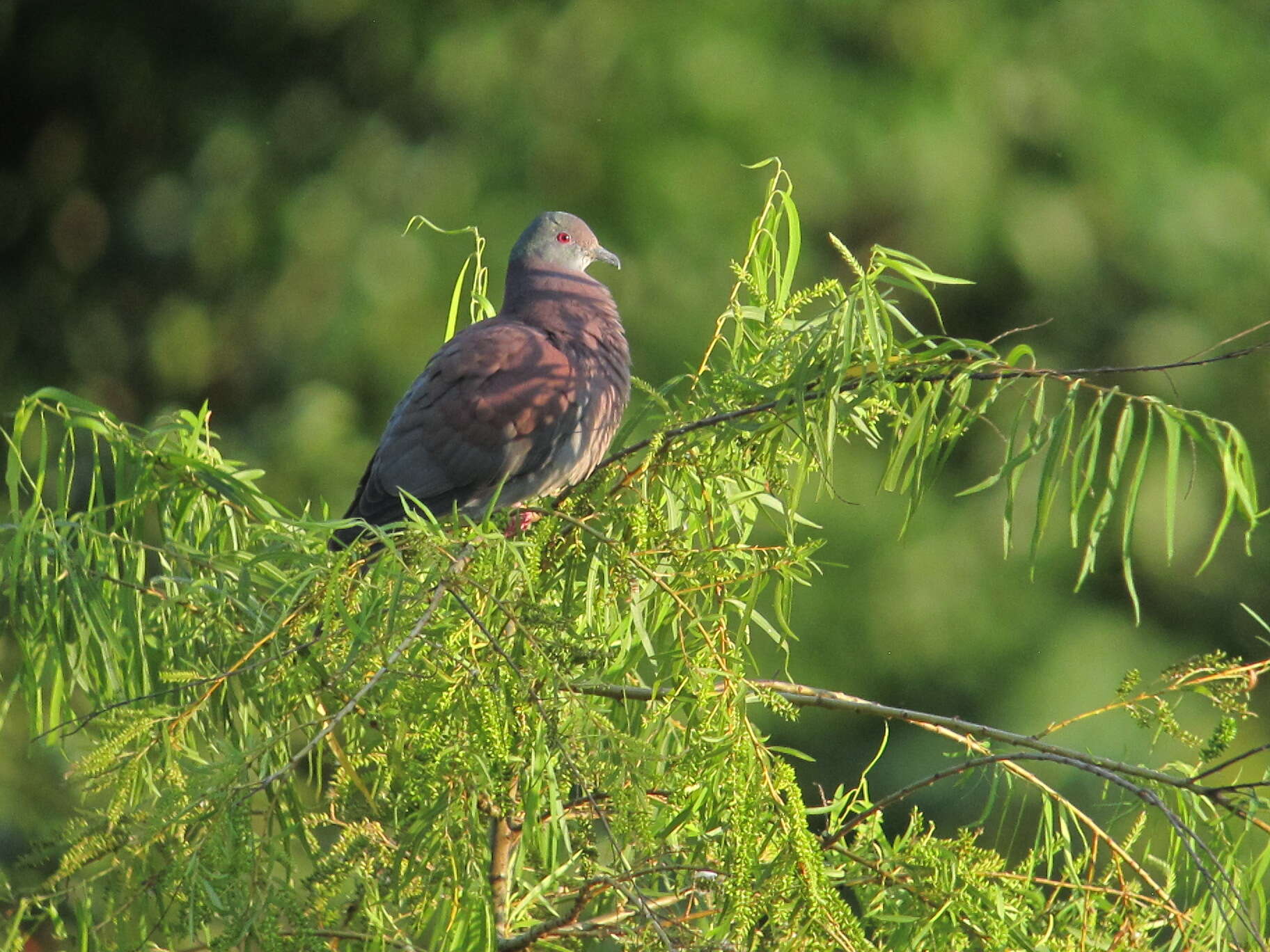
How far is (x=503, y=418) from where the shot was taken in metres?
2.23

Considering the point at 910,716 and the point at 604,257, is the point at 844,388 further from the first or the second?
the point at 604,257

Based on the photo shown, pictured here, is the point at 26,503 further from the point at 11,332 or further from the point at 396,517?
the point at 396,517

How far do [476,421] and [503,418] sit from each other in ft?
0.17

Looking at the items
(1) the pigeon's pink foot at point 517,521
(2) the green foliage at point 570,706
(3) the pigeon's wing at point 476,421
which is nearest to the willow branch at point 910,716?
(2) the green foliage at point 570,706

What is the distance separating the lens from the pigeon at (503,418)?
2230 millimetres

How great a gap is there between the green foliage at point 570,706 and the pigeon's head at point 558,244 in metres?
1.32

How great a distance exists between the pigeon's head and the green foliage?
132 centimetres

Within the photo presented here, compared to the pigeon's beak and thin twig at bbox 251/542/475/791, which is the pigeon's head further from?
thin twig at bbox 251/542/475/791

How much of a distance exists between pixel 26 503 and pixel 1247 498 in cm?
395

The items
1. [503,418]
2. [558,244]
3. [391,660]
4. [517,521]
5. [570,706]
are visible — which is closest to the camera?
[391,660]

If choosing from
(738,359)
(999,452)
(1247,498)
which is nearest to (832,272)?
(999,452)

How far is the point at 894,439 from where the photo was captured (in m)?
1.27

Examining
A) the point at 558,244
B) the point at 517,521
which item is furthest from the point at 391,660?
the point at 558,244

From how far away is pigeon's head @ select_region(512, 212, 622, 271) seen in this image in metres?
2.73
